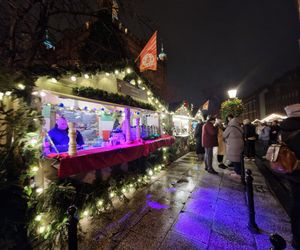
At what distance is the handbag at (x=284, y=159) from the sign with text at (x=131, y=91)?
4.12 metres

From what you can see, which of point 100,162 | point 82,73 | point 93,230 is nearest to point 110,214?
point 93,230

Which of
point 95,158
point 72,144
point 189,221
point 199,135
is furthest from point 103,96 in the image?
point 199,135

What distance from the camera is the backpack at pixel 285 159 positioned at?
2.24 m

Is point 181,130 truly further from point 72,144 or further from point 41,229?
point 41,229

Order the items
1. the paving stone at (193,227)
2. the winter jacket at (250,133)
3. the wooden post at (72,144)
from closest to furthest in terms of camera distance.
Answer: the paving stone at (193,227)
the wooden post at (72,144)
the winter jacket at (250,133)

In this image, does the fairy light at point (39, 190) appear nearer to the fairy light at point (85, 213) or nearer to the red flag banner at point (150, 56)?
the fairy light at point (85, 213)

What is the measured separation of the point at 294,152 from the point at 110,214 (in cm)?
369

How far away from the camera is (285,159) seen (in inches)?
90.1

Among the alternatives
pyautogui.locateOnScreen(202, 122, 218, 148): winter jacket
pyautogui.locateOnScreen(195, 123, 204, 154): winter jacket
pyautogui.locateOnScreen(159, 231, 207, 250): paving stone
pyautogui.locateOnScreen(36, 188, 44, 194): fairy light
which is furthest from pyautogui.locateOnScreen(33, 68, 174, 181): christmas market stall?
pyautogui.locateOnScreen(195, 123, 204, 154): winter jacket

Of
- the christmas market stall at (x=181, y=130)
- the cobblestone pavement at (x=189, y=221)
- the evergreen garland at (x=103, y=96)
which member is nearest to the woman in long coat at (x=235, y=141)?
the cobblestone pavement at (x=189, y=221)

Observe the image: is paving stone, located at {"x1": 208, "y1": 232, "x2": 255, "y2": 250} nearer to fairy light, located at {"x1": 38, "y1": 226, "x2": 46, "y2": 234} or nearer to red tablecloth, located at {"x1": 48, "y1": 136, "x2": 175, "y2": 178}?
red tablecloth, located at {"x1": 48, "y1": 136, "x2": 175, "y2": 178}

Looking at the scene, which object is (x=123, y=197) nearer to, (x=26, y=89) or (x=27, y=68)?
(x=26, y=89)

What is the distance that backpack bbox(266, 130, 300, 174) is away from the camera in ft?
7.34

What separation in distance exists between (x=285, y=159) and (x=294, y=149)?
21 centimetres
